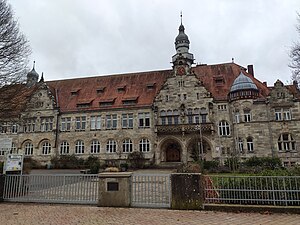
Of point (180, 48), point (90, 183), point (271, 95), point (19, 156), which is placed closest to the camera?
point (90, 183)

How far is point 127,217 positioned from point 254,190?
415 cm

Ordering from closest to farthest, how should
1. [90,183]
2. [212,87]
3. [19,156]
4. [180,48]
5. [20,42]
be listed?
[90,183] < [19,156] < [20,42] < [212,87] < [180,48]

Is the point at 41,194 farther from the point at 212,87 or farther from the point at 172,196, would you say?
the point at 212,87

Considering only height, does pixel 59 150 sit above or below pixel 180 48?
below

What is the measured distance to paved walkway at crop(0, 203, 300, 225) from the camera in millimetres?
6723

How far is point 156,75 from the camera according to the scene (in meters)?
37.3

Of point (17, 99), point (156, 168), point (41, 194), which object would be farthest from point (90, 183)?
point (156, 168)

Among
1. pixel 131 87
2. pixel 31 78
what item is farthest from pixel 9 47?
pixel 131 87

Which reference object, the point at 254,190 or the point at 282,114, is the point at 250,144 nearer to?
the point at 282,114

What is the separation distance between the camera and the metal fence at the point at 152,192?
28.5 feet

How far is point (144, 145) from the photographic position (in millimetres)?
31859

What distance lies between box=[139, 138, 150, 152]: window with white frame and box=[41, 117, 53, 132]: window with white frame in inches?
523

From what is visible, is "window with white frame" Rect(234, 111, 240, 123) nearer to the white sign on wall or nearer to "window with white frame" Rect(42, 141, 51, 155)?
the white sign on wall

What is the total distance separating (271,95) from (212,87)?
7071mm
